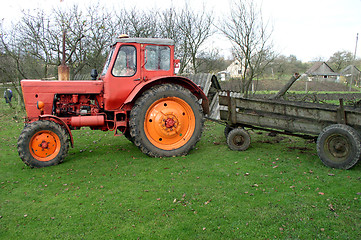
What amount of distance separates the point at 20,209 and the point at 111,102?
2.75 m

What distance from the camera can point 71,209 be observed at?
3.73m

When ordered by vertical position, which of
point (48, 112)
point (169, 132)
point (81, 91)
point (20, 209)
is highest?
point (81, 91)

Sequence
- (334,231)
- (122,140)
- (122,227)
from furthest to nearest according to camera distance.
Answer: (122,140), (122,227), (334,231)

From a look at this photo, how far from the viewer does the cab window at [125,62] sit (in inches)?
230

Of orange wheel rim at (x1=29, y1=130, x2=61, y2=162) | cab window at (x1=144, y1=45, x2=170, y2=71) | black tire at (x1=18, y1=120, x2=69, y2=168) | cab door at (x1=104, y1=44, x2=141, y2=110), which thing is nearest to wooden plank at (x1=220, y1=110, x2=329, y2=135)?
cab window at (x1=144, y1=45, x2=170, y2=71)

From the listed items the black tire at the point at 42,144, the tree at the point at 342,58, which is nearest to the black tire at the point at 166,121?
the black tire at the point at 42,144

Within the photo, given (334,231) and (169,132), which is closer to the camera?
(334,231)

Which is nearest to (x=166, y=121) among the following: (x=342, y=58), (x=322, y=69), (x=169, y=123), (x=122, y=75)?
(x=169, y=123)

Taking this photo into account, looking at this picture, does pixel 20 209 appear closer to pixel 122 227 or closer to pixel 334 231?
pixel 122 227

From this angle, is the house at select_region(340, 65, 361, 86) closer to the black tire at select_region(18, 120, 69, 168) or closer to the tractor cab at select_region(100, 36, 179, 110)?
the tractor cab at select_region(100, 36, 179, 110)

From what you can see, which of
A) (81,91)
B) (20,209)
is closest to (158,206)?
(20,209)

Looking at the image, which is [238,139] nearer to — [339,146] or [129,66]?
[339,146]

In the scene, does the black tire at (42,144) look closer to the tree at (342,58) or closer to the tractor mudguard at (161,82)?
the tractor mudguard at (161,82)

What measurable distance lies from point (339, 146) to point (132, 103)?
4.07 m
